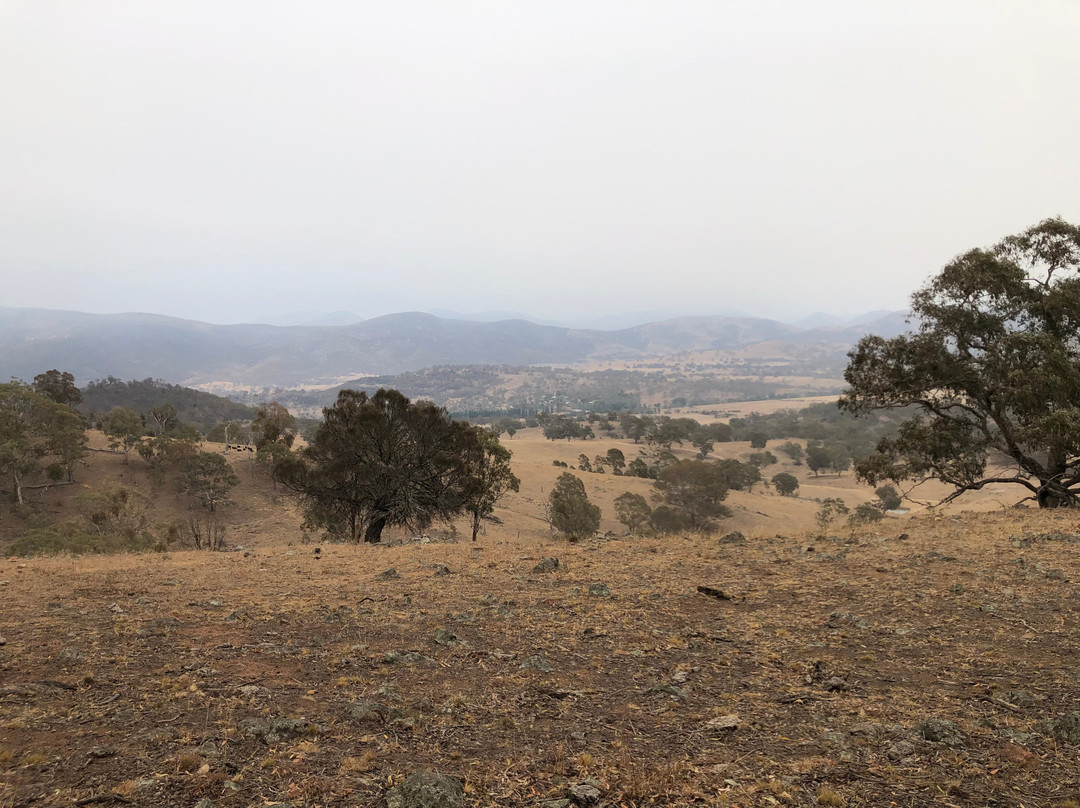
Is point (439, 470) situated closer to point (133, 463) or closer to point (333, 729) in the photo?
point (333, 729)

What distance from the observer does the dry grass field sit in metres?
4.42

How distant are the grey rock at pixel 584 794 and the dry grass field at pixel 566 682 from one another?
0.06 meters

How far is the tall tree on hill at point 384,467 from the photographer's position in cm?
2225

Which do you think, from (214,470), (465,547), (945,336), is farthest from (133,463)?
(945,336)

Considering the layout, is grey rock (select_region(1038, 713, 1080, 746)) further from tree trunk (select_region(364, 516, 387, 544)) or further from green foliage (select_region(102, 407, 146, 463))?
green foliage (select_region(102, 407, 146, 463))

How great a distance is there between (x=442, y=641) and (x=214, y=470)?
44268 millimetres

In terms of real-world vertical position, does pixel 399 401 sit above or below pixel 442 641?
above

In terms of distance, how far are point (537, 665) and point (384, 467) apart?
16469 mm

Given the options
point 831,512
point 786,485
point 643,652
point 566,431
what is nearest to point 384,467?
point 643,652

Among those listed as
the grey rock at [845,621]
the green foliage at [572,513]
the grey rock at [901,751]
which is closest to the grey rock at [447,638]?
the grey rock at [901,751]

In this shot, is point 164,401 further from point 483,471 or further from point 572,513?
point 483,471

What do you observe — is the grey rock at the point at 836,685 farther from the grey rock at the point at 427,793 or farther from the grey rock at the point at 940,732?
the grey rock at the point at 427,793

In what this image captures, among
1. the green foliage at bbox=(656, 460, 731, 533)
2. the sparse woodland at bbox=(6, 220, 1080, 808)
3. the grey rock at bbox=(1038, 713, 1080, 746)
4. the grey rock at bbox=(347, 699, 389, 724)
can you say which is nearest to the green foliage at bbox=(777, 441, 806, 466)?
the green foliage at bbox=(656, 460, 731, 533)

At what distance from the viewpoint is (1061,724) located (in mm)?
4840
